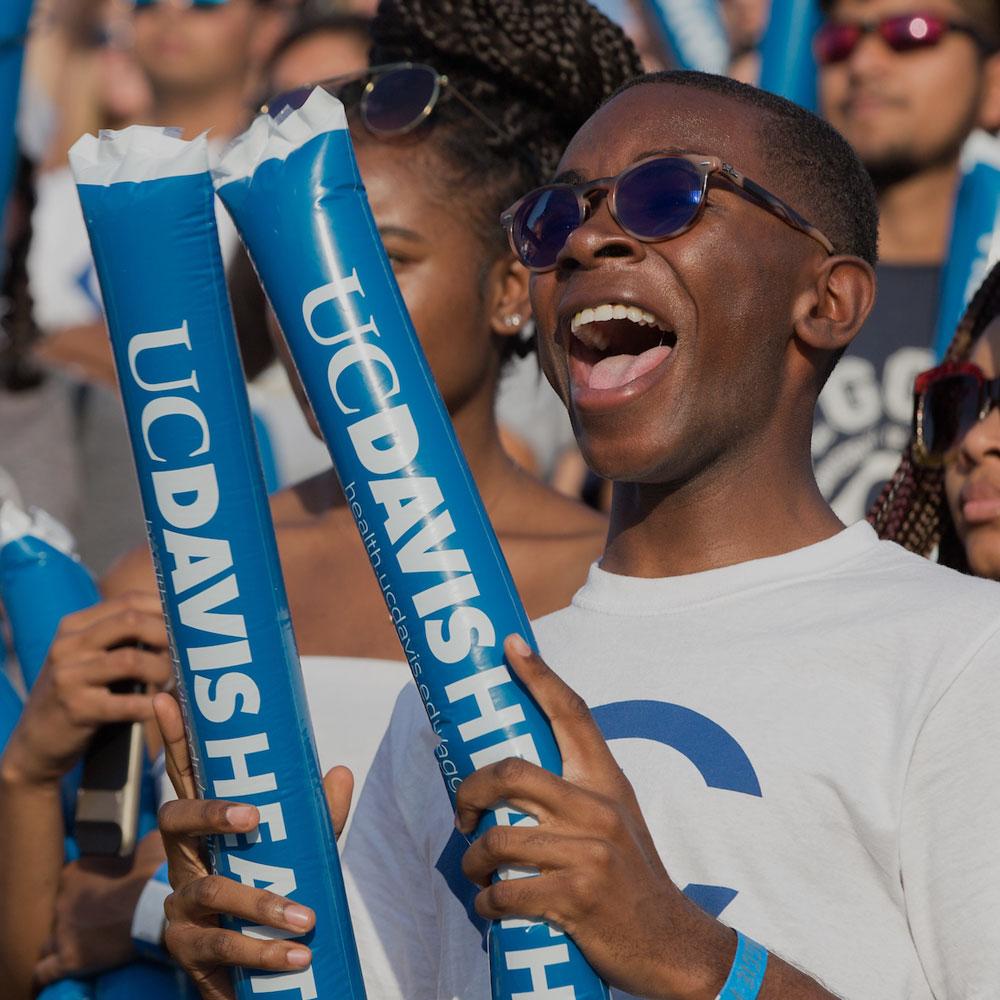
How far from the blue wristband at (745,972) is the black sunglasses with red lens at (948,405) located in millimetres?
1253

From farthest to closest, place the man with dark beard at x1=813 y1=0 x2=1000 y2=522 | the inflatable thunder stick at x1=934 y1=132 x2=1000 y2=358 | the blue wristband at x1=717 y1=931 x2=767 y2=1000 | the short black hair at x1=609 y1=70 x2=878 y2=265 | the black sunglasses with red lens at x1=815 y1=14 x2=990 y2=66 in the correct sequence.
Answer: the black sunglasses with red lens at x1=815 y1=14 x2=990 y2=66 → the man with dark beard at x1=813 y1=0 x2=1000 y2=522 → the inflatable thunder stick at x1=934 y1=132 x2=1000 y2=358 → the short black hair at x1=609 y1=70 x2=878 y2=265 → the blue wristband at x1=717 y1=931 x2=767 y2=1000

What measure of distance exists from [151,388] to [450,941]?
75 cm

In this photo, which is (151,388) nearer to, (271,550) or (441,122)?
(271,550)

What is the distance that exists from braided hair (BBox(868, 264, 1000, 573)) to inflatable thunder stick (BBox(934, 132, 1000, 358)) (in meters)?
0.57

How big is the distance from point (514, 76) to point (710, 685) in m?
1.59

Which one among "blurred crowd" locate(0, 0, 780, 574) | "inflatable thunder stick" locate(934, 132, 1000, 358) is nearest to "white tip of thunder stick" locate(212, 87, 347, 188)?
"blurred crowd" locate(0, 0, 780, 574)

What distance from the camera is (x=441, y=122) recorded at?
3.28 meters

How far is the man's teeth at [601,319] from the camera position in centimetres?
220

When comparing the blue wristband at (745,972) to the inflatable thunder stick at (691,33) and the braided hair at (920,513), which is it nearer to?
the braided hair at (920,513)

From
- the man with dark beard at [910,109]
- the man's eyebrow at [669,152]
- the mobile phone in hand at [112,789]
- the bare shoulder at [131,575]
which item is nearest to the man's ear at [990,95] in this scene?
the man with dark beard at [910,109]

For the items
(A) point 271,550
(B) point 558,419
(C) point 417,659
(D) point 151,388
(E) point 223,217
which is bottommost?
(C) point 417,659

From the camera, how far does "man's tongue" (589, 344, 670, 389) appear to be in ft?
7.25

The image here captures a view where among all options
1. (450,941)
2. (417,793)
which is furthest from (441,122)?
(450,941)

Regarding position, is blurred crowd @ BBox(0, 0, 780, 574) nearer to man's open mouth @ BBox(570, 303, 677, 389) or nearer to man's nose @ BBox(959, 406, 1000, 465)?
man's nose @ BBox(959, 406, 1000, 465)
